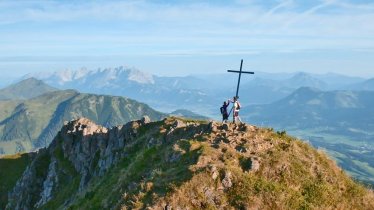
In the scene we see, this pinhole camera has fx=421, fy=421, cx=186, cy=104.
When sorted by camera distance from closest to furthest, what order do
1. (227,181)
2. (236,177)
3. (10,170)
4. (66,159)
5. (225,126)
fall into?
(227,181)
(236,177)
(225,126)
(66,159)
(10,170)

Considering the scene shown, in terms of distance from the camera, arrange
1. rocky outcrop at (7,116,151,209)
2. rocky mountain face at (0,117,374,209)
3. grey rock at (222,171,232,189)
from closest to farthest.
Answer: rocky mountain face at (0,117,374,209) < grey rock at (222,171,232,189) < rocky outcrop at (7,116,151,209)

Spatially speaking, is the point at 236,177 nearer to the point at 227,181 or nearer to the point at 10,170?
the point at 227,181

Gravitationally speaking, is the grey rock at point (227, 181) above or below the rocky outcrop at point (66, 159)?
above

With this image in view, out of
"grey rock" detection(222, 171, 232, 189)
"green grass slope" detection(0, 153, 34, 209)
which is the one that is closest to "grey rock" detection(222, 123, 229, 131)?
"grey rock" detection(222, 171, 232, 189)

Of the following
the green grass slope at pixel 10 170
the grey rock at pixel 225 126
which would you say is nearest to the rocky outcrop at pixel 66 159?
the green grass slope at pixel 10 170

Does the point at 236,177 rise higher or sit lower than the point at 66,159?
higher

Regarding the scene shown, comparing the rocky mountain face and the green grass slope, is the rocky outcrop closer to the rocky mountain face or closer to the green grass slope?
the green grass slope

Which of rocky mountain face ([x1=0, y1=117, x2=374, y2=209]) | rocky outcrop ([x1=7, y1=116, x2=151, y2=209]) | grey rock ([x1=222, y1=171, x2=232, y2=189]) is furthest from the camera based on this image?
rocky outcrop ([x1=7, y1=116, x2=151, y2=209])

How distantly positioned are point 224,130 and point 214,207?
41.2 feet

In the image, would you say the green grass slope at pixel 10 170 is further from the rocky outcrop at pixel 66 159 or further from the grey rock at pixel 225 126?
the grey rock at pixel 225 126

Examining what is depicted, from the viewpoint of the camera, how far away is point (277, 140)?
36.2m

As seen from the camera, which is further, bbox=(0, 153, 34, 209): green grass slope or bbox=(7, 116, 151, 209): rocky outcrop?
bbox=(0, 153, 34, 209): green grass slope

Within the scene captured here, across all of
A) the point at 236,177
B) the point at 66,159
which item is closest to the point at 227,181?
the point at 236,177

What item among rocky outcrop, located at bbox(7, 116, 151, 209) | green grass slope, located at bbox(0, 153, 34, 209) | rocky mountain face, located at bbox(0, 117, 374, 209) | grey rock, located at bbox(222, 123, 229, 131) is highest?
grey rock, located at bbox(222, 123, 229, 131)
